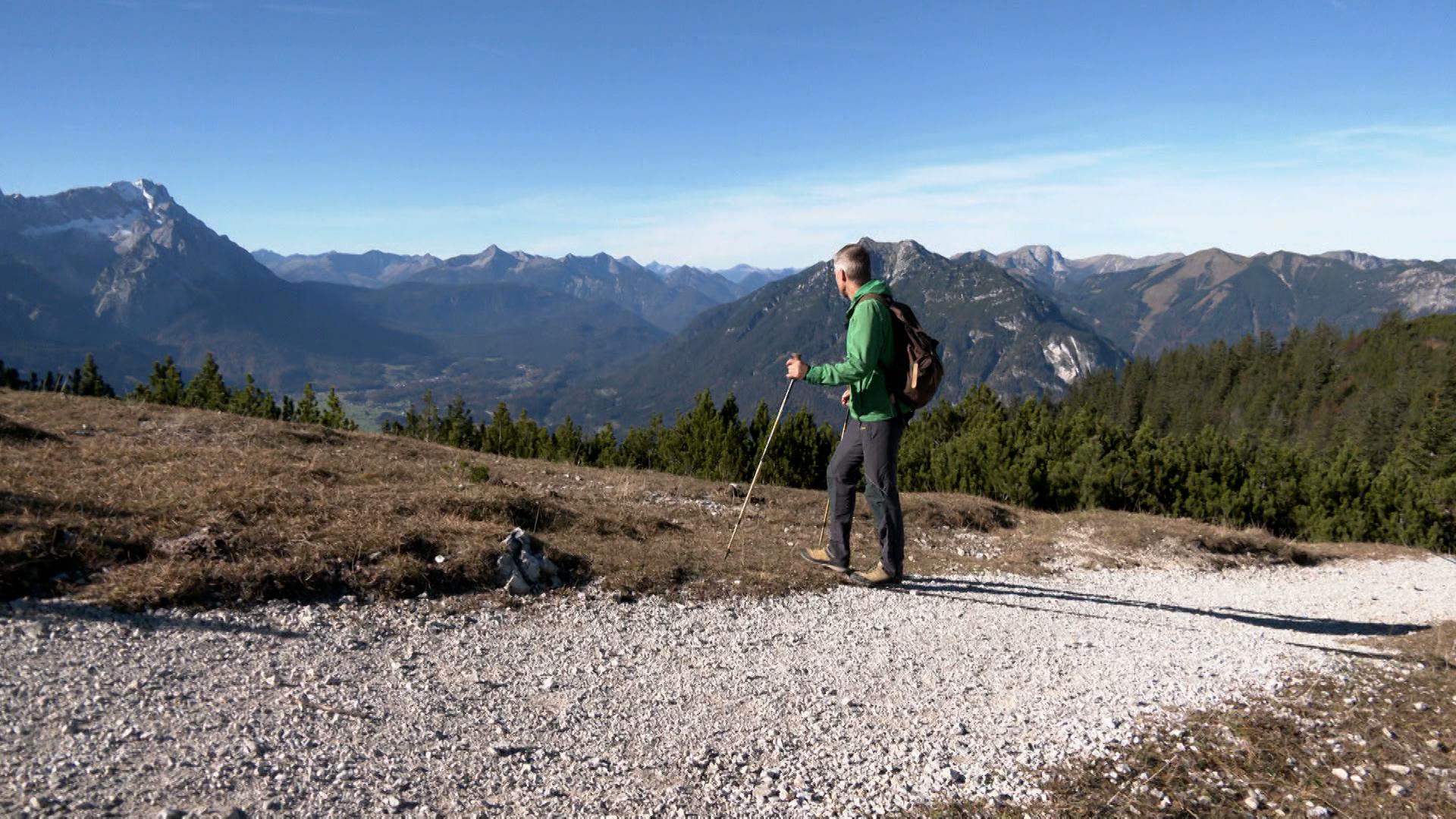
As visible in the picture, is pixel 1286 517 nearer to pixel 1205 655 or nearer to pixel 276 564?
pixel 1205 655

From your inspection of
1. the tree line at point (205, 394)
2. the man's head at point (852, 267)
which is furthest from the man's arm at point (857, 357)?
the tree line at point (205, 394)

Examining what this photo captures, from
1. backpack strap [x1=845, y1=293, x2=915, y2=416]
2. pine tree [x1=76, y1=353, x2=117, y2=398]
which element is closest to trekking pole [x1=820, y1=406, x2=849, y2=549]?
A: backpack strap [x1=845, y1=293, x2=915, y2=416]

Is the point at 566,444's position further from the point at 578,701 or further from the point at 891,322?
the point at 578,701

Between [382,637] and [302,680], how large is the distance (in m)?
0.95

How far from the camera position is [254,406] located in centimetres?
3991

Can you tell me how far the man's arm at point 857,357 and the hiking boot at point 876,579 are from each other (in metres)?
2.28

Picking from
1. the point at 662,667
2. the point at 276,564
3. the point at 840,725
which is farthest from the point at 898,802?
the point at 276,564

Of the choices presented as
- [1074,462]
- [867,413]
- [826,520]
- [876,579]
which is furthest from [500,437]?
[867,413]

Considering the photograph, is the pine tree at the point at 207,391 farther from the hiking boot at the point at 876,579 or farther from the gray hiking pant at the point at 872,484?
the hiking boot at the point at 876,579

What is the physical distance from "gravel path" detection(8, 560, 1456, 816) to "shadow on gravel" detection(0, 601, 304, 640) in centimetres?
2

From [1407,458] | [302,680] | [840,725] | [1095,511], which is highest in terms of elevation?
[302,680]

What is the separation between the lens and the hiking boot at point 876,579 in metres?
8.95

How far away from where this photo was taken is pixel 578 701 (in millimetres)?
5500

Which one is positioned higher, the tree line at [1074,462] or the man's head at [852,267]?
the man's head at [852,267]
